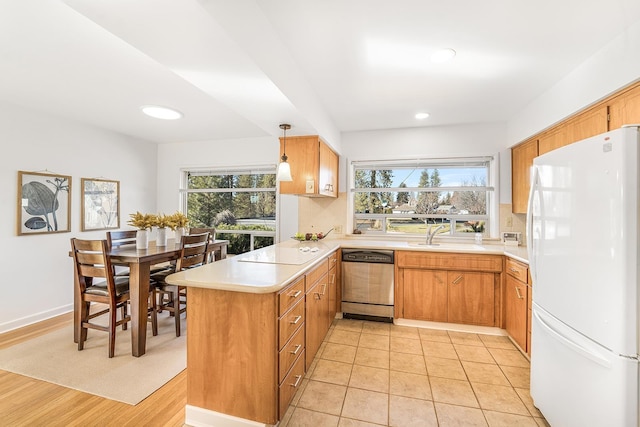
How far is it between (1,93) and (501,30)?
436 cm

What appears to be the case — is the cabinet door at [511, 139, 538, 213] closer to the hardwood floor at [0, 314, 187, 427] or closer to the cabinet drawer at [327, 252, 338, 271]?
the cabinet drawer at [327, 252, 338, 271]

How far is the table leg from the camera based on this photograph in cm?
239

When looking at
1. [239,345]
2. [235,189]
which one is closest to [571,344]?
[239,345]

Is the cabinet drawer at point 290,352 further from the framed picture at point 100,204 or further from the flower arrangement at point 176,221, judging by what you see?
the framed picture at point 100,204

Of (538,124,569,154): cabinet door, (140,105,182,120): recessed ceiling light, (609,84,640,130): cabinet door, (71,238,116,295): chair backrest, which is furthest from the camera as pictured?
(140,105,182,120): recessed ceiling light

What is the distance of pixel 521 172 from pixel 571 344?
7.99 ft

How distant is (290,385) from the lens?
69.7 inches

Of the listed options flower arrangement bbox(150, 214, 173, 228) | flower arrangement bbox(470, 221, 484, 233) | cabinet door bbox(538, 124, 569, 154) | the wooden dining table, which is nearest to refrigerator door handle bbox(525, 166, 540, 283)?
cabinet door bbox(538, 124, 569, 154)

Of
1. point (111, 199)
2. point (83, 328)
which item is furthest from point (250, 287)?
point (111, 199)

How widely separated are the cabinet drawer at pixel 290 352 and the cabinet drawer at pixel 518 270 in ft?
6.54

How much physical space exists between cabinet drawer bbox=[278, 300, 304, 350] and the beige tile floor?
504 millimetres

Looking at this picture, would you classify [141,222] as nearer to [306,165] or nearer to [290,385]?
[306,165]

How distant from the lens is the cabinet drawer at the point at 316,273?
6.98 ft

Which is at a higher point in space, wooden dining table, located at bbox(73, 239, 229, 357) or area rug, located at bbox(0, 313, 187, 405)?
wooden dining table, located at bbox(73, 239, 229, 357)
